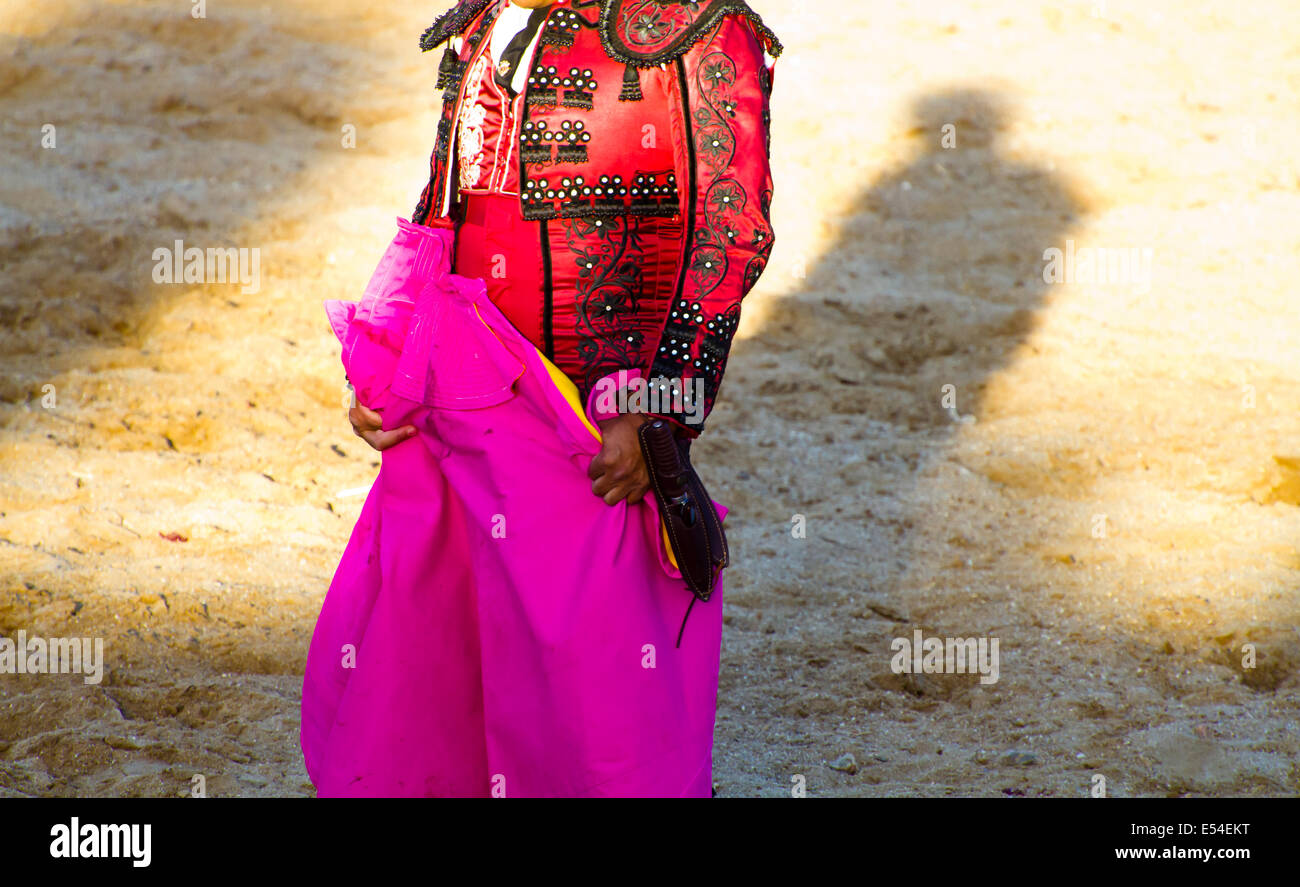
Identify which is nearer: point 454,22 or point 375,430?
point 375,430

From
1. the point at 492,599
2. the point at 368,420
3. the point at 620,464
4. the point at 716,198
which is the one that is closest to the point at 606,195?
the point at 716,198

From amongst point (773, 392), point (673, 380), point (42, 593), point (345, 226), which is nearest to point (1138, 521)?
point (773, 392)

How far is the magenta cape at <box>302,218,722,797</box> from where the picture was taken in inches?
71.4

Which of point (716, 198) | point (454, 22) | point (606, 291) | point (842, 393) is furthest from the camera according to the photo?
point (842, 393)

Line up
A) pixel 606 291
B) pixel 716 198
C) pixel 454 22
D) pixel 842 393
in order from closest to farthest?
pixel 716 198 < pixel 606 291 < pixel 454 22 < pixel 842 393

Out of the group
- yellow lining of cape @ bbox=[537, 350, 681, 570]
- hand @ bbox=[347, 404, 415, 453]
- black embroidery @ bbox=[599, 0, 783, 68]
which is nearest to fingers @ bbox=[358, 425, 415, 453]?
hand @ bbox=[347, 404, 415, 453]

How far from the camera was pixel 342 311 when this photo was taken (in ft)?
6.77

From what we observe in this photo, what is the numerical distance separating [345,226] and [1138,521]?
12.8 ft

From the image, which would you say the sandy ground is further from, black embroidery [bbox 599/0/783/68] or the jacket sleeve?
black embroidery [bbox 599/0/783/68]

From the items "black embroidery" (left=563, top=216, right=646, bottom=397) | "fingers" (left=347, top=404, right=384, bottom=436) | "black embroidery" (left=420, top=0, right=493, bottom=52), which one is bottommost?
"fingers" (left=347, top=404, right=384, bottom=436)

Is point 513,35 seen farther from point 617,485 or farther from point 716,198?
point 617,485

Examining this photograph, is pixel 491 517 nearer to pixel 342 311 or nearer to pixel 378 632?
pixel 378 632

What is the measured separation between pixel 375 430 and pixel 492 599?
366mm

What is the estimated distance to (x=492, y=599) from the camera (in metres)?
1.88
